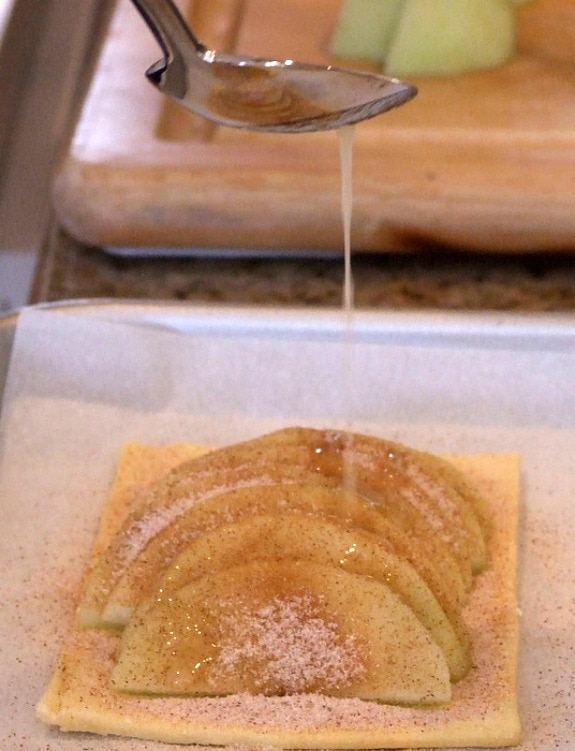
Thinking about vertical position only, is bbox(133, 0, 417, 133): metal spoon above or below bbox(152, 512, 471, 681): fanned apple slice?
above

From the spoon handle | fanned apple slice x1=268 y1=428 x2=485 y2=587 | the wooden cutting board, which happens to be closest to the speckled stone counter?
the wooden cutting board

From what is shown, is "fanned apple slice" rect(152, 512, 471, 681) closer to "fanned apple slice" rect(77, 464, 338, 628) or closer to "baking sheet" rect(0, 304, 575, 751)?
"fanned apple slice" rect(77, 464, 338, 628)

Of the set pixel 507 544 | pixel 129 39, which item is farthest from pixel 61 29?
pixel 507 544

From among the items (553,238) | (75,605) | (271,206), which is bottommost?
(75,605)

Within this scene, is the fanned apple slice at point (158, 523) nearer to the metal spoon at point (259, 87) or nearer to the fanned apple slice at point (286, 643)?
the fanned apple slice at point (286, 643)

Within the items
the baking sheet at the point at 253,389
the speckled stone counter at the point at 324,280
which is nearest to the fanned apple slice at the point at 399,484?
the baking sheet at the point at 253,389

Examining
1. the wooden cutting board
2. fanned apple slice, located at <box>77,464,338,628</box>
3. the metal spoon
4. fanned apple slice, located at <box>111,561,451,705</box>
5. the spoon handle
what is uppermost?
the spoon handle

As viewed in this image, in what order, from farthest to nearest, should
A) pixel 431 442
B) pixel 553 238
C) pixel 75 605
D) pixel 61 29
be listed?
pixel 61 29 < pixel 553 238 < pixel 431 442 < pixel 75 605

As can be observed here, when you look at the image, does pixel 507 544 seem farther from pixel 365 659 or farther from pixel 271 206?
pixel 271 206
